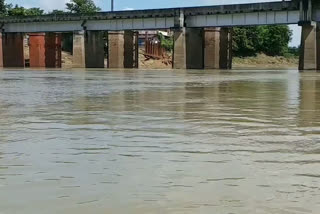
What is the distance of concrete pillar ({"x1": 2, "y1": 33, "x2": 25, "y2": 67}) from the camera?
7019cm

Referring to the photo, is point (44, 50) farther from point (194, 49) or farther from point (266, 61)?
point (266, 61)

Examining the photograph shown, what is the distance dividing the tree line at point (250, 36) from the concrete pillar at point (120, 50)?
3127cm

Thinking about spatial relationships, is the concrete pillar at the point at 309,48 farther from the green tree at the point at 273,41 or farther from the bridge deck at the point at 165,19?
the green tree at the point at 273,41

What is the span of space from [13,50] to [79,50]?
13540 millimetres

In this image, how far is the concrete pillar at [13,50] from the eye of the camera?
70.2 meters

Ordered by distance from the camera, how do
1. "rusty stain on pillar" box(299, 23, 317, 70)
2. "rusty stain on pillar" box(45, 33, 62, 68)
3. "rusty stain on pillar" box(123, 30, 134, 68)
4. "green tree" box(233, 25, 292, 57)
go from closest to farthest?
"rusty stain on pillar" box(299, 23, 317, 70)
"rusty stain on pillar" box(123, 30, 134, 68)
"rusty stain on pillar" box(45, 33, 62, 68)
"green tree" box(233, 25, 292, 57)

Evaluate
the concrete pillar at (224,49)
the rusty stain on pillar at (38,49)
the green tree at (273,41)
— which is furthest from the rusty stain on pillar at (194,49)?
the green tree at (273,41)

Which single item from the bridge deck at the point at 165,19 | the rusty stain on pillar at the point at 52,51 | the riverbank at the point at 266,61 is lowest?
the riverbank at the point at 266,61

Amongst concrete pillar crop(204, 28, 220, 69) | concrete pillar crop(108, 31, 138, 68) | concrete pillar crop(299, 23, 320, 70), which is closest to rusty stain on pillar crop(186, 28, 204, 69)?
concrete pillar crop(204, 28, 220, 69)

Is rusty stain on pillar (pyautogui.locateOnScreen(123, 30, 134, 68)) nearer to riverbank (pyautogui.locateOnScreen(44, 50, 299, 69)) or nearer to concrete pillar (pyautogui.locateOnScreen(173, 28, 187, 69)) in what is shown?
concrete pillar (pyautogui.locateOnScreen(173, 28, 187, 69))

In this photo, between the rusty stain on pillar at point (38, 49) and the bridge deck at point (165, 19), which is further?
the rusty stain on pillar at point (38, 49)

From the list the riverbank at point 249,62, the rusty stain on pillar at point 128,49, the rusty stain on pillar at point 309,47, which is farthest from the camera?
the riverbank at point 249,62

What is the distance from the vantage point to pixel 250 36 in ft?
346

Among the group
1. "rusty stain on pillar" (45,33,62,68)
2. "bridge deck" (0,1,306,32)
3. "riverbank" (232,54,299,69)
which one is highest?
"bridge deck" (0,1,306,32)
